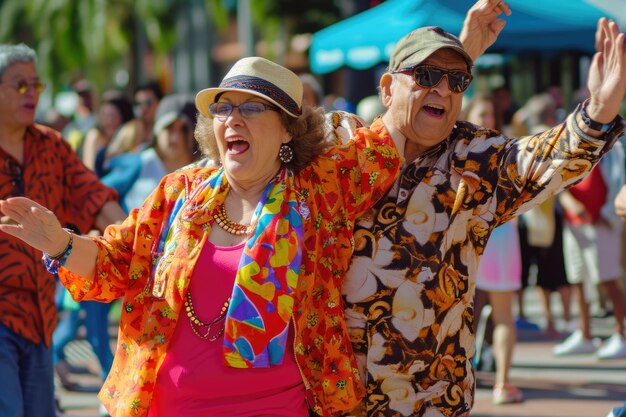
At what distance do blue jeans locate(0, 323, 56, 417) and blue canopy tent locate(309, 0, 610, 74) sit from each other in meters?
5.83

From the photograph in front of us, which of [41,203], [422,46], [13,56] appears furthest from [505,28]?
[422,46]

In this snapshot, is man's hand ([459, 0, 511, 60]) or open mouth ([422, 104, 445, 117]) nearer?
open mouth ([422, 104, 445, 117])

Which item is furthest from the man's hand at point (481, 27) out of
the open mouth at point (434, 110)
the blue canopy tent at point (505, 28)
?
the blue canopy tent at point (505, 28)

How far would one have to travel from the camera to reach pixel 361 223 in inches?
166

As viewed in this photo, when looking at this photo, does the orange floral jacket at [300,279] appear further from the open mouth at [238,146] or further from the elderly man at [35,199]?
the elderly man at [35,199]

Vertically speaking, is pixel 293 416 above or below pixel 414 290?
below

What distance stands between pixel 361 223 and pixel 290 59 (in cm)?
3379

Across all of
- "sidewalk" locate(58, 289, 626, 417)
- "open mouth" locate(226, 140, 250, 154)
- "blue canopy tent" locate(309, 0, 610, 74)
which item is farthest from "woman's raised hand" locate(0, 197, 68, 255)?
"blue canopy tent" locate(309, 0, 610, 74)

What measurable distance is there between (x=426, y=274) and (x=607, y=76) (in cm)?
92

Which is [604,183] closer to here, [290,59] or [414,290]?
[414,290]

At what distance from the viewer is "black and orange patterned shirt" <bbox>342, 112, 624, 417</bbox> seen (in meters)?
4.16

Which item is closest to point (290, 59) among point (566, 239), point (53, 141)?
point (566, 239)

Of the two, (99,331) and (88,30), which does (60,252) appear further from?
(88,30)

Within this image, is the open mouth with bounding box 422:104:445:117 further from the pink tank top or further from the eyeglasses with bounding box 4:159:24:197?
the eyeglasses with bounding box 4:159:24:197
